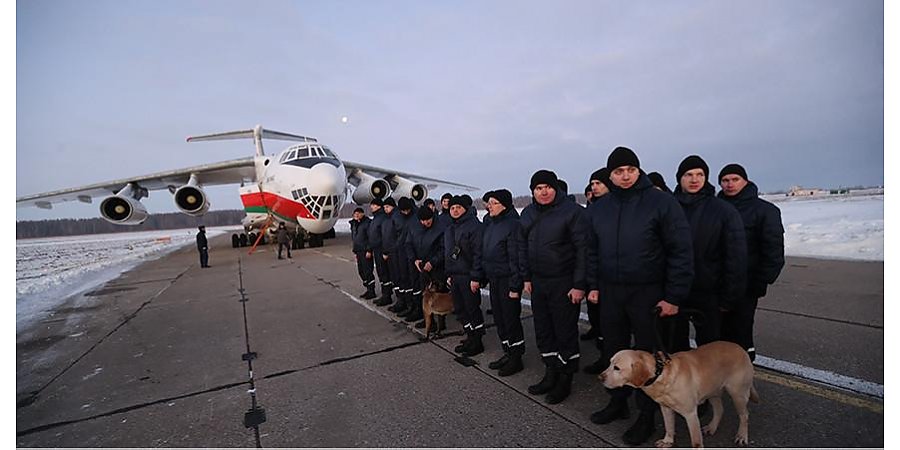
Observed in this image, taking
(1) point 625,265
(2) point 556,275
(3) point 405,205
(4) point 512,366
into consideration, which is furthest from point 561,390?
(3) point 405,205

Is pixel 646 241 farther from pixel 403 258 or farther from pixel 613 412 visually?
pixel 403 258

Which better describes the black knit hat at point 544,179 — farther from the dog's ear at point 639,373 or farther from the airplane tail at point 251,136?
the airplane tail at point 251,136

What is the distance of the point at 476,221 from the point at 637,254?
7.58ft

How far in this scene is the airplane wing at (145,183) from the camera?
1612cm

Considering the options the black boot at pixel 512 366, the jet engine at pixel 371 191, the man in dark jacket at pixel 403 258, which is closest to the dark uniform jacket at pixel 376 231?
the man in dark jacket at pixel 403 258

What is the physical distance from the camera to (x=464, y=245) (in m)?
4.73

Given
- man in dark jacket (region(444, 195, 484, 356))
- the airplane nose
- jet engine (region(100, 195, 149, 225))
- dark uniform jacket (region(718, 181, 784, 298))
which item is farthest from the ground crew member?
jet engine (region(100, 195, 149, 225))

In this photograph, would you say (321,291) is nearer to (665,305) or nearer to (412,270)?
(412,270)

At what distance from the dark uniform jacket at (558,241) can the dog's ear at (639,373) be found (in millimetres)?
909

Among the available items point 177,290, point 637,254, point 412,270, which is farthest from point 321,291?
point 637,254

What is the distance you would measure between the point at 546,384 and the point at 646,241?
1.59 m

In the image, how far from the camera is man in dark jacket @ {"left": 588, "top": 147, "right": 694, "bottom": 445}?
9.14ft

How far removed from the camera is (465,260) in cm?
478

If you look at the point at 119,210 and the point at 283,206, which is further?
the point at 283,206
